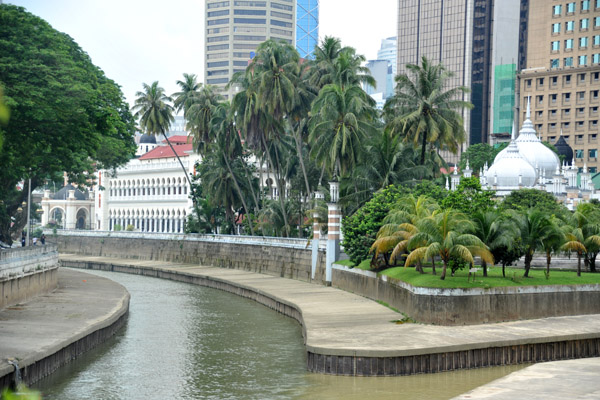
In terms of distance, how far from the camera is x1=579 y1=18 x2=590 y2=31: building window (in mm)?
132125

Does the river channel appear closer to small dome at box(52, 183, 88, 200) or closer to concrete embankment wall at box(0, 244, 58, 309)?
concrete embankment wall at box(0, 244, 58, 309)

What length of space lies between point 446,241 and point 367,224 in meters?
11.5

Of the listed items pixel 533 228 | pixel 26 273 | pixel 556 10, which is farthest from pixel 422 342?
pixel 556 10

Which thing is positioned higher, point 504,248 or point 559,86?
point 559,86

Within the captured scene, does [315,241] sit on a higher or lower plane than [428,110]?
lower

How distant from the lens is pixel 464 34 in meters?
163

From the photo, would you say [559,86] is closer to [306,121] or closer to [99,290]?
[306,121]

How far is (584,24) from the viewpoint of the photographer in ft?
434

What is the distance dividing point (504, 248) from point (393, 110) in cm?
2572

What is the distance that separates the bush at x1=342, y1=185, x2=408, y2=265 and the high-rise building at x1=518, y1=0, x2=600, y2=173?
9539cm

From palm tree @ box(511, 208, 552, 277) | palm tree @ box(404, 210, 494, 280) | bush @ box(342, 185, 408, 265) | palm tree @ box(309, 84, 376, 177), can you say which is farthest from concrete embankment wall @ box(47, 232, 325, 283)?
palm tree @ box(404, 210, 494, 280)

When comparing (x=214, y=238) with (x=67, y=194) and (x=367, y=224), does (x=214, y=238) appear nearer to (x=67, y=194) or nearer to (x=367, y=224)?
(x=367, y=224)

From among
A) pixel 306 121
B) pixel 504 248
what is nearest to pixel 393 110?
pixel 306 121

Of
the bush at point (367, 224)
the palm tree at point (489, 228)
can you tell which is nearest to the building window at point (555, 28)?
the bush at point (367, 224)
